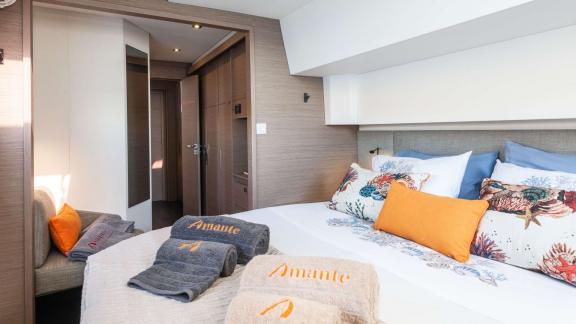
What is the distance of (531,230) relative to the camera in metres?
1.42

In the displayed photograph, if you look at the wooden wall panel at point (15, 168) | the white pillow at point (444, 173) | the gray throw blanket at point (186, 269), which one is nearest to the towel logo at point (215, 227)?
the gray throw blanket at point (186, 269)

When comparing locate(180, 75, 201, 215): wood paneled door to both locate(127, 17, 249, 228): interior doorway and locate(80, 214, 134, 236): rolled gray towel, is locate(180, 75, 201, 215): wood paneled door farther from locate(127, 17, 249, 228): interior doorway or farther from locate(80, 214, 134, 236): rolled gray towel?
locate(80, 214, 134, 236): rolled gray towel

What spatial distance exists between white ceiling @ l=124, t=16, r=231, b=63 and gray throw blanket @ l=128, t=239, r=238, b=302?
2770mm

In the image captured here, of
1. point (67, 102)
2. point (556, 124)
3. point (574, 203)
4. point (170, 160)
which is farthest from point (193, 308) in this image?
point (170, 160)

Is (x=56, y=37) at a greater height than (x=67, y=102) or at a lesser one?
greater

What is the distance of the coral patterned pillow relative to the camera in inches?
84.2

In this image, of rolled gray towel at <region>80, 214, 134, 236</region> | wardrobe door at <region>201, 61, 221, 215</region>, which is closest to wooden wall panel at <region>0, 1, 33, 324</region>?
rolled gray towel at <region>80, 214, 134, 236</region>

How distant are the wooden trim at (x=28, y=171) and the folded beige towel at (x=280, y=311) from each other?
2.01m

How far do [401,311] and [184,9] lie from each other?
2.58m

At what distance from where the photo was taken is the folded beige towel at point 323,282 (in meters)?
0.87

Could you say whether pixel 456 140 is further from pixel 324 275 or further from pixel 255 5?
pixel 324 275

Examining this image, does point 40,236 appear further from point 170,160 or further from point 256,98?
point 170,160

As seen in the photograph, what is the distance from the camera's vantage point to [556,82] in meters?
1.82

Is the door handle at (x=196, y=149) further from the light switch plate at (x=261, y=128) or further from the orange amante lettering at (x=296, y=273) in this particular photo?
the orange amante lettering at (x=296, y=273)
